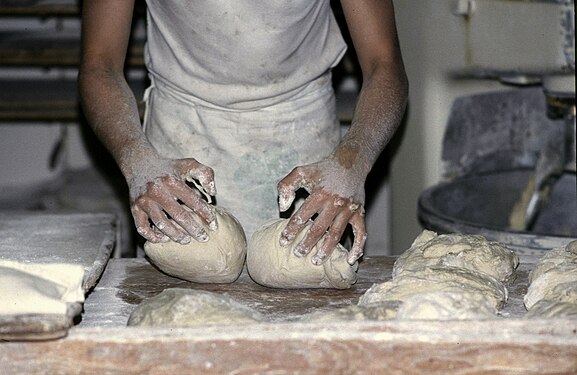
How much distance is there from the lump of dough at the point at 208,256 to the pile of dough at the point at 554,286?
0.58 metres

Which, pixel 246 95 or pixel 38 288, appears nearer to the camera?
pixel 38 288

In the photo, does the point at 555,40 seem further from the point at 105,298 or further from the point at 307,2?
the point at 105,298

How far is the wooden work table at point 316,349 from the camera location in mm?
1223

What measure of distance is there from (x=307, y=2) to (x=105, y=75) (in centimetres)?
50

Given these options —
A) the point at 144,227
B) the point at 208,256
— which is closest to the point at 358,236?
the point at 208,256

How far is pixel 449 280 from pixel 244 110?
2.69ft

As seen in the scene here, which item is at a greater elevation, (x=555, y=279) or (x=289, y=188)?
(x=289, y=188)

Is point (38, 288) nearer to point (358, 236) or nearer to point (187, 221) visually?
point (187, 221)

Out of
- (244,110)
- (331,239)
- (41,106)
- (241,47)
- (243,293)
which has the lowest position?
(41,106)

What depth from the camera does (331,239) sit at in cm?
166

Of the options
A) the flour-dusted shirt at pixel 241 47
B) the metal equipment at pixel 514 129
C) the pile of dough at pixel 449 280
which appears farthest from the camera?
the metal equipment at pixel 514 129

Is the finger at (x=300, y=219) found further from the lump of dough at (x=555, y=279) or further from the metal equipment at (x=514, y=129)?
the metal equipment at (x=514, y=129)

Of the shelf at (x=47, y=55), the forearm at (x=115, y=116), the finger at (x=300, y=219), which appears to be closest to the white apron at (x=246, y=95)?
the forearm at (x=115, y=116)

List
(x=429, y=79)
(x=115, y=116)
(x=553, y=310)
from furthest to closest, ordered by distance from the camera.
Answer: (x=429, y=79) → (x=115, y=116) → (x=553, y=310)
